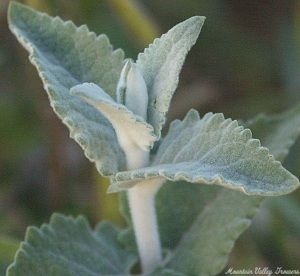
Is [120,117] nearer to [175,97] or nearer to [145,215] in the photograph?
[145,215]

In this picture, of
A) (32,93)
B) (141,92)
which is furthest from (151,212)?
(32,93)

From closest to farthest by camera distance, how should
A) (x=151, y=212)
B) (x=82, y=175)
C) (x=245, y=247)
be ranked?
(x=151, y=212), (x=245, y=247), (x=82, y=175)

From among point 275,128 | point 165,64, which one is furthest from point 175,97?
point 165,64

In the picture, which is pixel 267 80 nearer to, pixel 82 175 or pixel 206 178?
pixel 82 175

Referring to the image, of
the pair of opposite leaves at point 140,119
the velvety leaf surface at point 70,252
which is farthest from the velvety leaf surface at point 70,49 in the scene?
the velvety leaf surface at point 70,252

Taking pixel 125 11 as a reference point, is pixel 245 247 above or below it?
below

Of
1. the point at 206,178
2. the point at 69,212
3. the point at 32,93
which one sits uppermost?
the point at 32,93
